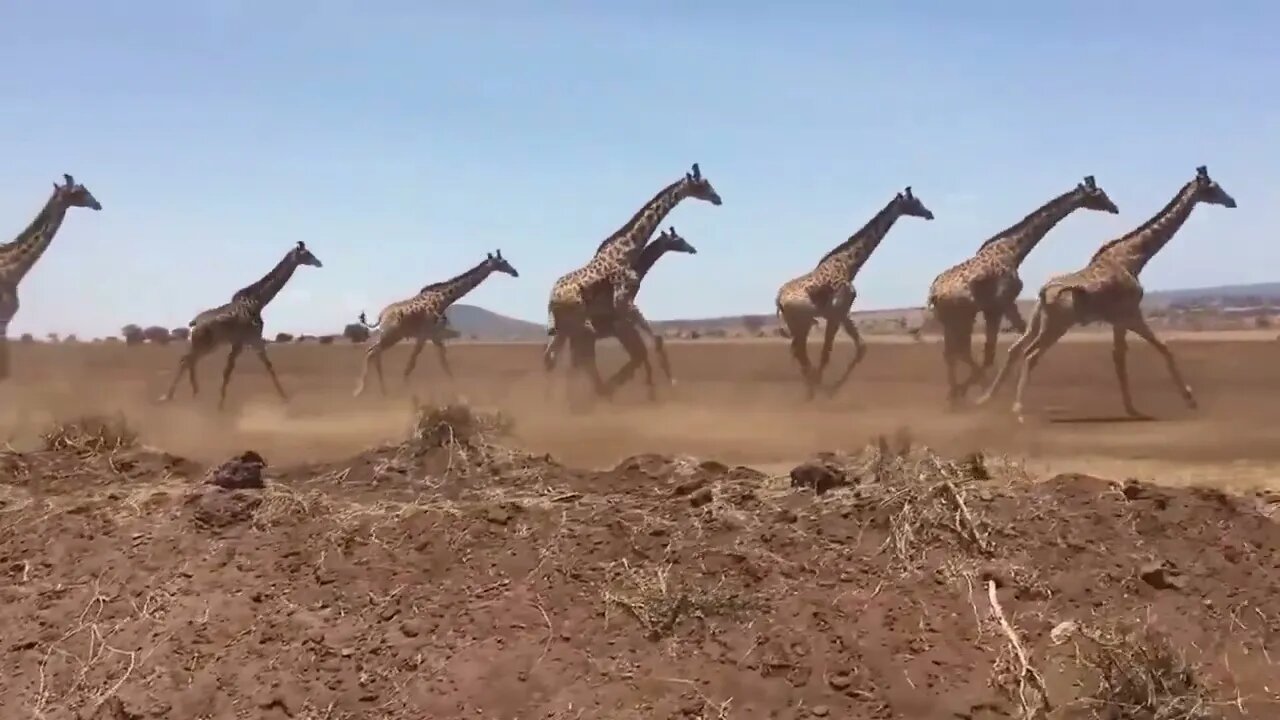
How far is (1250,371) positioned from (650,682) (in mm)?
22745

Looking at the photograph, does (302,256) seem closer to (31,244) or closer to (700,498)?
(31,244)

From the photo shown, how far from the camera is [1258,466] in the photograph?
10.8 m

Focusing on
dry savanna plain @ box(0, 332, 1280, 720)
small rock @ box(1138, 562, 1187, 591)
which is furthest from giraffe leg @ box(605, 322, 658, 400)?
small rock @ box(1138, 562, 1187, 591)

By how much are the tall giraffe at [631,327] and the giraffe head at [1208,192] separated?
806 cm

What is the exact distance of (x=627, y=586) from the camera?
7.18 m

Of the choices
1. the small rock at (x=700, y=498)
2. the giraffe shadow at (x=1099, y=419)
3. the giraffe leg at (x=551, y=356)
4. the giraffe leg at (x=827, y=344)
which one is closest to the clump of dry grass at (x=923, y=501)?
the small rock at (x=700, y=498)

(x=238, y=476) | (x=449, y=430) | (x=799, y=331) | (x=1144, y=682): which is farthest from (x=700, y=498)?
(x=799, y=331)

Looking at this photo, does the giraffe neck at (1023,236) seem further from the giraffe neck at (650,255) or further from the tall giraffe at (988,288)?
the giraffe neck at (650,255)

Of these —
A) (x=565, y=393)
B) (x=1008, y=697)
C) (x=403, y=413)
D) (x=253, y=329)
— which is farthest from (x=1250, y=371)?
(x=1008, y=697)

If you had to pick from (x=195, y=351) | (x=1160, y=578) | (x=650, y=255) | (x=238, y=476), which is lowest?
(x=1160, y=578)

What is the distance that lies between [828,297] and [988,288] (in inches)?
106

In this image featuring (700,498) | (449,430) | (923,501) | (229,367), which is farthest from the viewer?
(229,367)

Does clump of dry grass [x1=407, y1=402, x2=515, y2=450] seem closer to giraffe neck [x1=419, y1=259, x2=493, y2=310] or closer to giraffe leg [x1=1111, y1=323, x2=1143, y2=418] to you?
giraffe leg [x1=1111, y1=323, x2=1143, y2=418]

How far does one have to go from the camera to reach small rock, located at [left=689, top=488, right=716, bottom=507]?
334 inches
